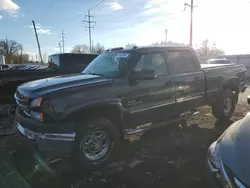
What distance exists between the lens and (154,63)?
4.97 meters

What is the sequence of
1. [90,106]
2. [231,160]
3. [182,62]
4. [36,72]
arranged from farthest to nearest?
[36,72], [182,62], [90,106], [231,160]

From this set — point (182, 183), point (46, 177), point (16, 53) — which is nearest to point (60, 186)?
point (46, 177)

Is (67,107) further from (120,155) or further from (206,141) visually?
(206,141)

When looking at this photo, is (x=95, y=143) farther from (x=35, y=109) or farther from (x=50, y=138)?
(x=35, y=109)

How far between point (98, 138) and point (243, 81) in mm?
5212

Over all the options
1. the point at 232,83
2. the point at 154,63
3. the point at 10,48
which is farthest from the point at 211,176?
the point at 10,48

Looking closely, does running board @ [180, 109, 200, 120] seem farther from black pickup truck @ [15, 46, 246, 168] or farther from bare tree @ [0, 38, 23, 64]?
bare tree @ [0, 38, 23, 64]

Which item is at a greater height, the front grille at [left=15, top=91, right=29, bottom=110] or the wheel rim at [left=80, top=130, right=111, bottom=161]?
the front grille at [left=15, top=91, right=29, bottom=110]

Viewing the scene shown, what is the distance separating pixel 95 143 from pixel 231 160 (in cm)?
237

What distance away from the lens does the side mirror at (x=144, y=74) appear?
14.0 feet

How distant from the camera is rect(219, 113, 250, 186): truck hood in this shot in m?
1.98

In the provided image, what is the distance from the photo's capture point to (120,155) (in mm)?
4598

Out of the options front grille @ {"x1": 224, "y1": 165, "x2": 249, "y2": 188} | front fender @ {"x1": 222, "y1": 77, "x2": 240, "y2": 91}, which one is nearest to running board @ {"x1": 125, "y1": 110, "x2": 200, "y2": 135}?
front fender @ {"x1": 222, "y1": 77, "x2": 240, "y2": 91}

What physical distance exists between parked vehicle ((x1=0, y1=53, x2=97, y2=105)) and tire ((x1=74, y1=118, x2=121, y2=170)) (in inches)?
169
